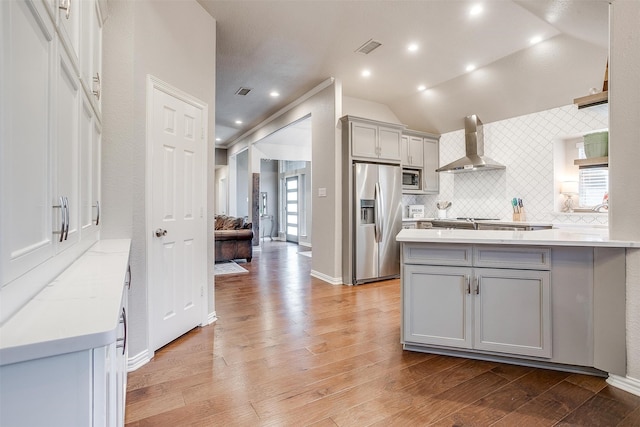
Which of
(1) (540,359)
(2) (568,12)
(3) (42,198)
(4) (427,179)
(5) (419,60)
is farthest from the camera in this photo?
(4) (427,179)

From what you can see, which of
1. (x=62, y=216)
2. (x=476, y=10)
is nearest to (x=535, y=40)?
(x=476, y=10)

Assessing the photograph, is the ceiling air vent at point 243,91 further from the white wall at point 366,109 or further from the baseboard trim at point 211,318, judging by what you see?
the baseboard trim at point 211,318

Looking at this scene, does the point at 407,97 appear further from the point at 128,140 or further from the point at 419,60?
the point at 128,140

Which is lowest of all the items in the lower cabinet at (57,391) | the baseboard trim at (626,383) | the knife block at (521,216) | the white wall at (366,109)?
the baseboard trim at (626,383)

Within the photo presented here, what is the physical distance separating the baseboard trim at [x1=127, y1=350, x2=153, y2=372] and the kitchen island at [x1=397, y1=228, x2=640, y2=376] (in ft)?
6.33

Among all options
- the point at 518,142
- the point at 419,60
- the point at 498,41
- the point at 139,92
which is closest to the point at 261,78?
the point at 419,60

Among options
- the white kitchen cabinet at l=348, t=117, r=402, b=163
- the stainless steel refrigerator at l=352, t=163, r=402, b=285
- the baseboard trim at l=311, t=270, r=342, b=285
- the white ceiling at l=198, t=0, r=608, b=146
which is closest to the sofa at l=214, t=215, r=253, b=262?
the baseboard trim at l=311, t=270, r=342, b=285

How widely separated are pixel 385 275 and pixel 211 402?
11.2 ft

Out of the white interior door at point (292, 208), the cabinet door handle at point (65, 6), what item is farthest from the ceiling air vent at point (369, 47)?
the white interior door at point (292, 208)

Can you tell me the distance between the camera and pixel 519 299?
86.2 inches

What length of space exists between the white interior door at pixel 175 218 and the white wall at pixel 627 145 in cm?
315

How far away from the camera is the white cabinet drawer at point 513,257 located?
2145 millimetres

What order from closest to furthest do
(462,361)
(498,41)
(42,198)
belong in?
(42,198)
(462,361)
(498,41)

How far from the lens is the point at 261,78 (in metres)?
4.60
